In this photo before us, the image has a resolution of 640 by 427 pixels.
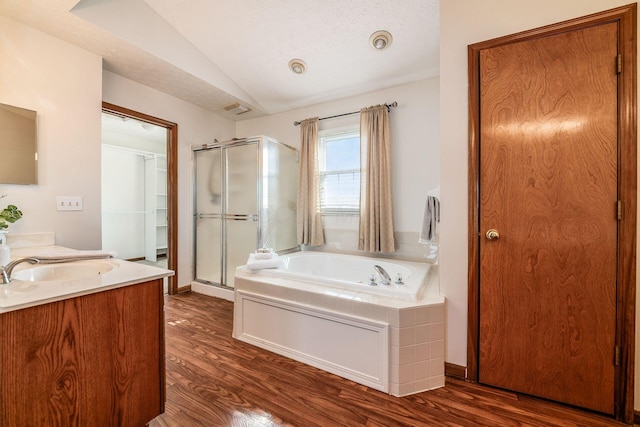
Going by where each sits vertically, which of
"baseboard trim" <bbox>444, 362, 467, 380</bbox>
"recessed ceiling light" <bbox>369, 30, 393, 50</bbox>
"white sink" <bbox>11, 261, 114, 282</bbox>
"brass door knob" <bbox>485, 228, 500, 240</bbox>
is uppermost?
"recessed ceiling light" <bbox>369, 30, 393, 50</bbox>

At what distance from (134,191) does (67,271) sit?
13.6 ft

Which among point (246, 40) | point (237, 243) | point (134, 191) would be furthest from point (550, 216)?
point (134, 191)

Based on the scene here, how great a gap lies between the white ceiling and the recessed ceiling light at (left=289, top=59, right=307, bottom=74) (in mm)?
54

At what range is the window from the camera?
304cm

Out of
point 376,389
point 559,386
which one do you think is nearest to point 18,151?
point 376,389

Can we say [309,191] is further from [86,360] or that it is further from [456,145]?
[86,360]

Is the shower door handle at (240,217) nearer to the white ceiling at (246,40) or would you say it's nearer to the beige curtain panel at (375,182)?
the beige curtain panel at (375,182)

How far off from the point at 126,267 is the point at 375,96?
108 inches

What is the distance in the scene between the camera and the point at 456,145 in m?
1.63

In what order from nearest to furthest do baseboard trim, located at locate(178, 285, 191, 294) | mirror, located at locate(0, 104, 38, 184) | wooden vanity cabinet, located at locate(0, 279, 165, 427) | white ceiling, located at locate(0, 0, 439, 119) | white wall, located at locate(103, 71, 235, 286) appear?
1. wooden vanity cabinet, located at locate(0, 279, 165, 427)
2. mirror, located at locate(0, 104, 38, 184)
3. white ceiling, located at locate(0, 0, 439, 119)
4. white wall, located at locate(103, 71, 235, 286)
5. baseboard trim, located at locate(178, 285, 191, 294)

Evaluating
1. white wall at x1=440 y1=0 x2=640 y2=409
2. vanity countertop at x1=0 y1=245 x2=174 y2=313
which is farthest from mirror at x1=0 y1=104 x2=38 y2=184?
white wall at x1=440 y1=0 x2=640 y2=409

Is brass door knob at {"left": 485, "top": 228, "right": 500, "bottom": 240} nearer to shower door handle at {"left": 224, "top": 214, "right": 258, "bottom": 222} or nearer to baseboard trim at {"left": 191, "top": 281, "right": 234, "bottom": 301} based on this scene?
shower door handle at {"left": 224, "top": 214, "right": 258, "bottom": 222}

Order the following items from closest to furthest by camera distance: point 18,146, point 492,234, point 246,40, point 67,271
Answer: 1. point 67,271
2. point 492,234
3. point 18,146
4. point 246,40

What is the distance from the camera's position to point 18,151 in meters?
1.74
